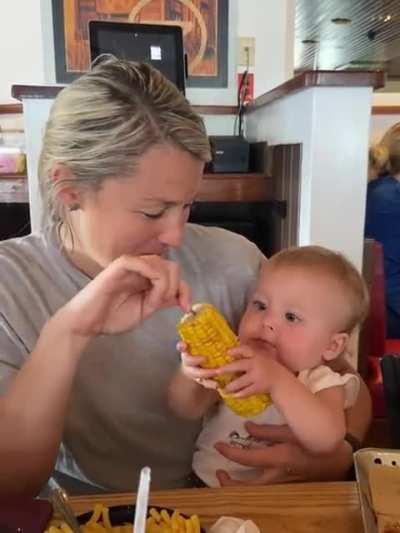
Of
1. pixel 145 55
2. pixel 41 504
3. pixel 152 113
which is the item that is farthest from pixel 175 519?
pixel 145 55

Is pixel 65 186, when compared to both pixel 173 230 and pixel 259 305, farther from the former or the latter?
pixel 259 305

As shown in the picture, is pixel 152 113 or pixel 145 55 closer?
pixel 152 113

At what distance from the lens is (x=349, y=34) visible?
10.2 meters

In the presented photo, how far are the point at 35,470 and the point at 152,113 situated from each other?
0.59 meters

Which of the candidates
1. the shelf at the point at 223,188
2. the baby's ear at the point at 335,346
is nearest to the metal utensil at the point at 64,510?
the baby's ear at the point at 335,346

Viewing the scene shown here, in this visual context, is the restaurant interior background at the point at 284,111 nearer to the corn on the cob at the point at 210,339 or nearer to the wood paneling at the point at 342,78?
the wood paneling at the point at 342,78

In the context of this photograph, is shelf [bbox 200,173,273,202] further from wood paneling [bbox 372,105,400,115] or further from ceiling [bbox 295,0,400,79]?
ceiling [bbox 295,0,400,79]

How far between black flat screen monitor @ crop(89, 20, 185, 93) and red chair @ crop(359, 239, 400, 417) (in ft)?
4.34

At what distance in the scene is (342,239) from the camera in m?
1.92

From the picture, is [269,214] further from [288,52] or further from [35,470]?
[35,470]

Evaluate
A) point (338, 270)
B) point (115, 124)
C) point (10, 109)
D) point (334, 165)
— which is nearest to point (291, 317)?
point (338, 270)

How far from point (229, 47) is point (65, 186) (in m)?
2.70

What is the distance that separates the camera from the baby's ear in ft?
3.84

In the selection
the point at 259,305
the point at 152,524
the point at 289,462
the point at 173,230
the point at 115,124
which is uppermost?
the point at 115,124
